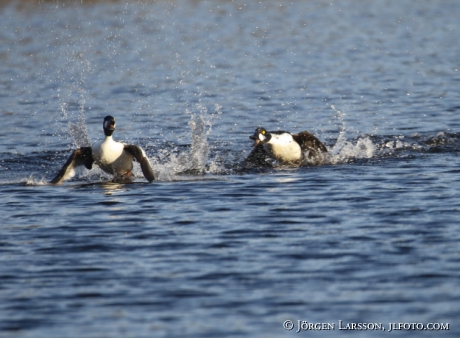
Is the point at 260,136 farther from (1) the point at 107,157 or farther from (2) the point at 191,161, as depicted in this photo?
(1) the point at 107,157

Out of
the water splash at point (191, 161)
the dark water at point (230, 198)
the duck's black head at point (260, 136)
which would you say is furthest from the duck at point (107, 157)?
the duck's black head at point (260, 136)

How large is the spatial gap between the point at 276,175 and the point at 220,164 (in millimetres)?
1239

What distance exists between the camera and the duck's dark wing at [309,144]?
47.5 feet

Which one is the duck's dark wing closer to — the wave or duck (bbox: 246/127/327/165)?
duck (bbox: 246/127/327/165)

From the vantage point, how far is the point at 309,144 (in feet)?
47.7

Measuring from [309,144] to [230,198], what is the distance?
124 inches

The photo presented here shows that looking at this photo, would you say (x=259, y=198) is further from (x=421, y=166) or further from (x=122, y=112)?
(x=122, y=112)

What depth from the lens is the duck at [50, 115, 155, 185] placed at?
13086 millimetres

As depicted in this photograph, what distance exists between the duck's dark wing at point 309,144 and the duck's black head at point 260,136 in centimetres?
58

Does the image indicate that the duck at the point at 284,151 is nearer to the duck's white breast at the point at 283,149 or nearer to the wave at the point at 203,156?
the duck's white breast at the point at 283,149

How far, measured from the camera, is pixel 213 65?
1054 inches

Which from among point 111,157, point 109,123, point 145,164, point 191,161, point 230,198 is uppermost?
point 109,123

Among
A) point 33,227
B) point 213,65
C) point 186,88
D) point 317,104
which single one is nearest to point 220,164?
point 33,227

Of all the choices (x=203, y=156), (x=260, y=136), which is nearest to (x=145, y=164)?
(x=203, y=156)
